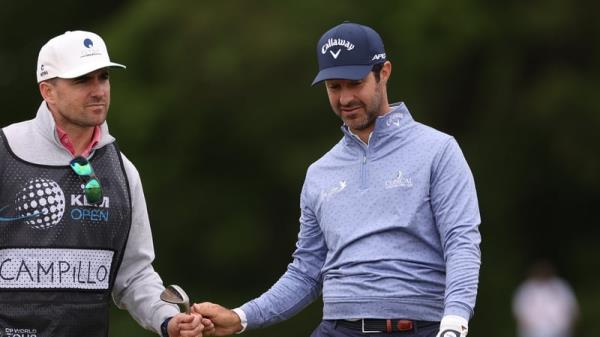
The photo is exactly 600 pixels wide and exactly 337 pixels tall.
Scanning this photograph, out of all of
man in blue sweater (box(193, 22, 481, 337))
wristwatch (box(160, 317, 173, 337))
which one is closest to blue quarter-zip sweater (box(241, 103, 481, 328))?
man in blue sweater (box(193, 22, 481, 337))

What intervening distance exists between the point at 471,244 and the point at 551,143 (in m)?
15.2

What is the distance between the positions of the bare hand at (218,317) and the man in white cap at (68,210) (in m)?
0.04

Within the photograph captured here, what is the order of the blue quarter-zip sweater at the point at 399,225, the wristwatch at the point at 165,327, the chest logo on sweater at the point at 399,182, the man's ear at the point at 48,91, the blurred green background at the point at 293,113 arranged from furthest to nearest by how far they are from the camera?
the blurred green background at the point at 293,113 < the wristwatch at the point at 165,327 < the man's ear at the point at 48,91 < the chest logo on sweater at the point at 399,182 < the blue quarter-zip sweater at the point at 399,225

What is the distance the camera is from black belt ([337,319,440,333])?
6504 millimetres

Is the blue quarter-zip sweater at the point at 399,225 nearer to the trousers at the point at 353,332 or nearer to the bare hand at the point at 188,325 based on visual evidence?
the trousers at the point at 353,332

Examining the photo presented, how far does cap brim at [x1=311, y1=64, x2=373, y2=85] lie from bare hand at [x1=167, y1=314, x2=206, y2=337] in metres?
1.22

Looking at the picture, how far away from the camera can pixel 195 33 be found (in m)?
20.1

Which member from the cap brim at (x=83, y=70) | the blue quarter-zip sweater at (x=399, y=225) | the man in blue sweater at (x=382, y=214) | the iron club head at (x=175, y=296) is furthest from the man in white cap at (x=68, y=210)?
the blue quarter-zip sweater at (x=399, y=225)

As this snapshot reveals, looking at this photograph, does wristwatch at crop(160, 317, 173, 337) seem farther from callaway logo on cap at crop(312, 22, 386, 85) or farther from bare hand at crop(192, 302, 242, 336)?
callaway logo on cap at crop(312, 22, 386, 85)

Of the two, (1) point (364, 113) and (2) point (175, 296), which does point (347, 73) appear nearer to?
(1) point (364, 113)

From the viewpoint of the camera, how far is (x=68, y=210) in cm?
669

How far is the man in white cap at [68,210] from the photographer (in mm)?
6621

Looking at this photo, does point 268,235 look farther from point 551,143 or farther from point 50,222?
point 50,222

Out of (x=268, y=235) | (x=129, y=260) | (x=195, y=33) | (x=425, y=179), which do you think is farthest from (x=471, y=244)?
(x=268, y=235)
